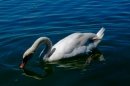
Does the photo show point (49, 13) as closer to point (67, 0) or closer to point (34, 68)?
point (67, 0)

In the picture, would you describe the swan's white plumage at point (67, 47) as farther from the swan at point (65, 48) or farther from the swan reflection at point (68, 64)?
the swan reflection at point (68, 64)

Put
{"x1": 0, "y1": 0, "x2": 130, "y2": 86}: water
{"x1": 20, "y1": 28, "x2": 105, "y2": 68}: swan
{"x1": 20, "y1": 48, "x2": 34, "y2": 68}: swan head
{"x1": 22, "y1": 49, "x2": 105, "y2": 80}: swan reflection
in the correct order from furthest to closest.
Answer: {"x1": 20, "y1": 28, "x2": 105, "y2": 68}: swan, {"x1": 20, "y1": 48, "x2": 34, "y2": 68}: swan head, {"x1": 22, "y1": 49, "x2": 105, "y2": 80}: swan reflection, {"x1": 0, "y1": 0, "x2": 130, "y2": 86}: water

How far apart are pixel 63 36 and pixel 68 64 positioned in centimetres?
292

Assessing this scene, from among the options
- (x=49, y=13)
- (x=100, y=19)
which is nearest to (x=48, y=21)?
(x=49, y=13)

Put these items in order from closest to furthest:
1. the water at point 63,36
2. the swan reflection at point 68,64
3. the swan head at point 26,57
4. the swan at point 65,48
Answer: the water at point 63,36 → the swan reflection at point 68,64 → the swan head at point 26,57 → the swan at point 65,48

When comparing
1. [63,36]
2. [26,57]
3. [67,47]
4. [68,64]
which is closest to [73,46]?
[67,47]

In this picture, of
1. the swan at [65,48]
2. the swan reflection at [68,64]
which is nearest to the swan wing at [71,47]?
the swan at [65,48]

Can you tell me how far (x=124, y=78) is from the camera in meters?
8.38

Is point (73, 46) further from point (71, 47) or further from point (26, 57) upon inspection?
Answer: point (26, 57)

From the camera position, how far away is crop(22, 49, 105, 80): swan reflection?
9.15 meters

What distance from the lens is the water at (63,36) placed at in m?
8.65

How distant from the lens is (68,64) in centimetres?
972

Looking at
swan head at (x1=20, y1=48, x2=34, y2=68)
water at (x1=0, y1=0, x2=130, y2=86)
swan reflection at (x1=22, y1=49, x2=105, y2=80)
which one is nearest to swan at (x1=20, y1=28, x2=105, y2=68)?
swan head at (x1=20, y1=48, x2=34, y2=68)

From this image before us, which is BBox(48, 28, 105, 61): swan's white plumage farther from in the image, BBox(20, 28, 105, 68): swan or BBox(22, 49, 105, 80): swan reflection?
BBox(22, 49, 105, 80): swan reflection
